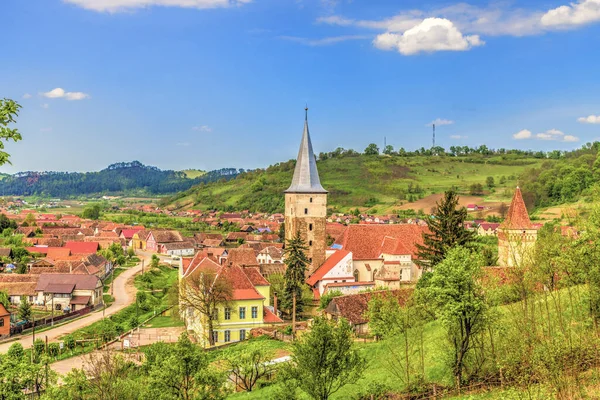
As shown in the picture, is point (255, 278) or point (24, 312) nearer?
point (255, 278)

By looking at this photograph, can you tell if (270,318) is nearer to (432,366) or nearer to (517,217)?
(432,366)

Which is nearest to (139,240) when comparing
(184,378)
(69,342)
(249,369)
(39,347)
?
(69,342)

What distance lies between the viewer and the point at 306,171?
2128 inches

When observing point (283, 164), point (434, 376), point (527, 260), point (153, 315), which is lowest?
point (153, 315)

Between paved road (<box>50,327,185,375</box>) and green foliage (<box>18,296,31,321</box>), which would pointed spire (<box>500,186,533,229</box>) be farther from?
green foliage (<box>18,296,31,321</box>)

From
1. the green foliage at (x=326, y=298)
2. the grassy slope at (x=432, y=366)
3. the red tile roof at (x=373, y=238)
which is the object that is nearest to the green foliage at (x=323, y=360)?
the grassy slope at (x=432, y=366)

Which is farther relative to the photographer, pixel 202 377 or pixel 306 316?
pixel 306 316

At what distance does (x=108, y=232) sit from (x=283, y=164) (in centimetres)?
8701

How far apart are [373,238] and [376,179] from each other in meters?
112

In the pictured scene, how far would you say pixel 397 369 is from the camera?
73.0ft

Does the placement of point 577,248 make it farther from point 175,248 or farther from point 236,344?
point 175,248

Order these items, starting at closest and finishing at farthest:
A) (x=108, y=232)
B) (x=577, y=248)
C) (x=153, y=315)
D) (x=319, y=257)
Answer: (x=577, y=248), (x=153, y=315), (x=319, y=257), (x=108, y=232)

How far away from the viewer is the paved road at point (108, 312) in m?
42.7

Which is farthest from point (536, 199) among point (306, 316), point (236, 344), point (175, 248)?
point (236, 344)
